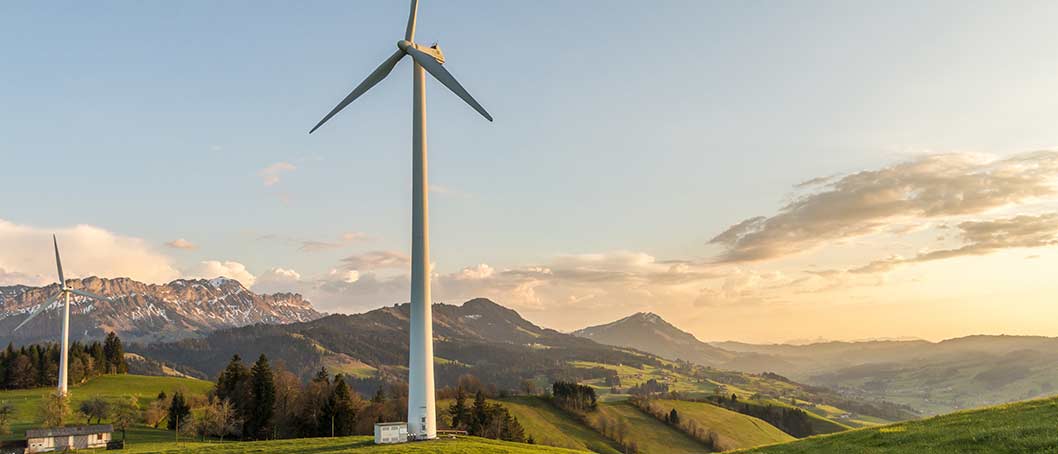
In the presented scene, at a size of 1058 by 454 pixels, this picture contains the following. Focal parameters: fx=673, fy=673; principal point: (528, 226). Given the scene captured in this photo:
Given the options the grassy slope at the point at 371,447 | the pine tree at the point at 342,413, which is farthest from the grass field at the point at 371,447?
the pine tree at the point at 342,413

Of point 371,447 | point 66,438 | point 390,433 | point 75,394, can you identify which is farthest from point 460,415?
point 75,394

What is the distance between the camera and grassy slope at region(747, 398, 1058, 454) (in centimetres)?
3031

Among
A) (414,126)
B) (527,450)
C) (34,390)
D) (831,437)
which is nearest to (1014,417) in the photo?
(831,437)

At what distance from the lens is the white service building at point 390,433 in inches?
2381

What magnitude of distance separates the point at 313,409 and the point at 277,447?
5799 cm

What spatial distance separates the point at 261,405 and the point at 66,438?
3402cm

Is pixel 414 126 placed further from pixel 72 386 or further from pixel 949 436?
pixel 72 386

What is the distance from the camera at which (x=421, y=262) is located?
196ft

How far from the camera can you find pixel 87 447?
95812 millimetres

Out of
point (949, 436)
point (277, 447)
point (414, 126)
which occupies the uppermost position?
point (414, 126)

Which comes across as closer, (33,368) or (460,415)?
(460,415)

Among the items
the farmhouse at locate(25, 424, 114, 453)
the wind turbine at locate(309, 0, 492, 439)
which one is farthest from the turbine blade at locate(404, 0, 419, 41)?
the farmhouse at locate(25, 424, 114, 453)

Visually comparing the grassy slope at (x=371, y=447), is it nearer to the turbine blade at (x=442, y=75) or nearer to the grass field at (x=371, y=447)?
the grass field at (x=371, y=447)

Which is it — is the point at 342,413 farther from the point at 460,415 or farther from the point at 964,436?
Answer: the point at 964,436
